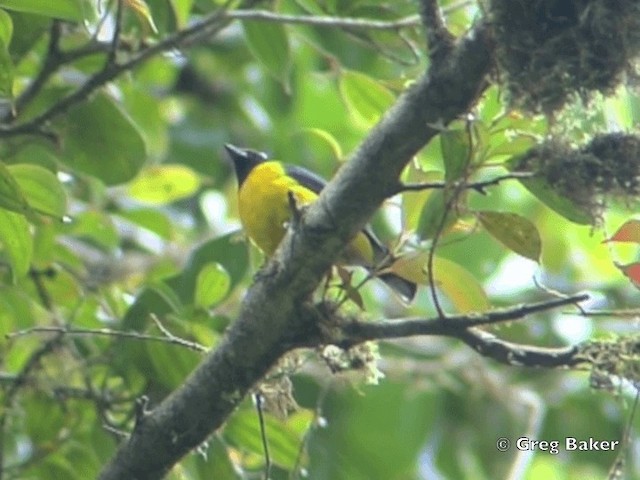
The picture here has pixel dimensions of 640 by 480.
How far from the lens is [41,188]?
190 cm

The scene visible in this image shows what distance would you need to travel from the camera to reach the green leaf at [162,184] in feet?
8.88

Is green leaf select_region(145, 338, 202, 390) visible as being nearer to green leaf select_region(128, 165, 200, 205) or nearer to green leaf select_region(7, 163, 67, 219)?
green leaf select_region(7, 163, 67, 219)

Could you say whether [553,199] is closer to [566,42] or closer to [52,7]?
[566,42]

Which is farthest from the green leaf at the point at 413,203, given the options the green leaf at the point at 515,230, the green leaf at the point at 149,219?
the green leaf at the point at 149,219

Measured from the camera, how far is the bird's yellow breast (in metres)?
2.08

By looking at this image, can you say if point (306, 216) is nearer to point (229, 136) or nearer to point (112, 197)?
point (112, 197)

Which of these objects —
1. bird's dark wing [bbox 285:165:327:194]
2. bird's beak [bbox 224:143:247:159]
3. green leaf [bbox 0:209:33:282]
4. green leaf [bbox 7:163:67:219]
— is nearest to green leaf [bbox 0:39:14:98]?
green leaf [bbox 0:209:33:282]

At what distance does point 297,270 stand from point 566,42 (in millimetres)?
361

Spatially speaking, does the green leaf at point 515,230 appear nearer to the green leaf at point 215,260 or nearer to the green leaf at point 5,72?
the green leaf at point 5,72

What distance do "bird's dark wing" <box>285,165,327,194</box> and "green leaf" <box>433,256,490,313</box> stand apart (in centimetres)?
48

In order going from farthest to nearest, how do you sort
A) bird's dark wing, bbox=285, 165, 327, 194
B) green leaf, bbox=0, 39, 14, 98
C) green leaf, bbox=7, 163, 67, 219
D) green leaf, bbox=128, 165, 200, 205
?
green leaf, bbox=128, 165, 200, 205 → bird's dark wing, bbox=285, 165, 327, 194 → green leaf, bbox=7, 163, 67, 219 → green leaf, bbox=0, 39, 14, 98

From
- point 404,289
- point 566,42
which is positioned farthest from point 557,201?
point 404,289

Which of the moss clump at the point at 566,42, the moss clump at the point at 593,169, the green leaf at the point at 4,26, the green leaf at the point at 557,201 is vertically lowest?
the green leaf at the point at 4,26

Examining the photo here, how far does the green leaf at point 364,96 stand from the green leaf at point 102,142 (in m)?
0.35
